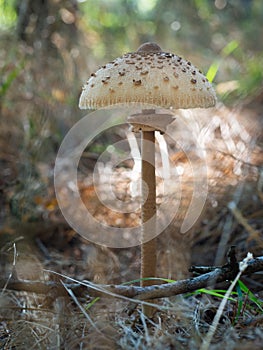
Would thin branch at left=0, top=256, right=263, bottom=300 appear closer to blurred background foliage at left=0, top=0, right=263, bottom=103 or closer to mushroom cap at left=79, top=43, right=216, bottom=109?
mushroom cap at left=79, top=43, right=216, bottom=109

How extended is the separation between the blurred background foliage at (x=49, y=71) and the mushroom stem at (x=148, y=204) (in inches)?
40.2

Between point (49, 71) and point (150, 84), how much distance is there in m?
2.91

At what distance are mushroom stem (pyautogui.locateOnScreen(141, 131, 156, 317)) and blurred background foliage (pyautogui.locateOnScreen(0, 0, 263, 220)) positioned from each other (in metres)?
1.02

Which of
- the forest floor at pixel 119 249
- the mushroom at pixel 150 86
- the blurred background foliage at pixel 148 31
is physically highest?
the blurred background foliage at pixel 148 31

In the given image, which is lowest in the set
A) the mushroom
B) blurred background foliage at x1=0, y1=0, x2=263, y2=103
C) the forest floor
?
the forest floor

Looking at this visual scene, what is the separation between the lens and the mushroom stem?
2.13m

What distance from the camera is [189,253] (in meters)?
2.85

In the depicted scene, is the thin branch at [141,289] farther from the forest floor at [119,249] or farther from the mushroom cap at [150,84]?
the mushroom cap at [150,84]

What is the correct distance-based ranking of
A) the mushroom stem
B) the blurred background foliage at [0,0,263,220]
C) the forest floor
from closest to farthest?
the forest floor, the mushroom stem, the blurred background foliage at [0,0,263,220]

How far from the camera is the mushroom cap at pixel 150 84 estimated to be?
1787 millimetres

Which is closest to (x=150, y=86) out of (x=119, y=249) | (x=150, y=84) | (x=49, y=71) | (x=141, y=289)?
(x=150, y=84)

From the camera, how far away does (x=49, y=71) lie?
444 centimetres

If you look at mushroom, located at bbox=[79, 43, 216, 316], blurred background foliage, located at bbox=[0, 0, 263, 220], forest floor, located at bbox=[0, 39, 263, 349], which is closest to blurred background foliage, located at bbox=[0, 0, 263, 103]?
blurred background foliage, located at bbox=[0, 0, 263, 220]

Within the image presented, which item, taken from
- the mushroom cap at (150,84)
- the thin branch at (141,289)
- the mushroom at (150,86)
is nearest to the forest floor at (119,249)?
the thin branch at (141,289)
